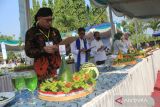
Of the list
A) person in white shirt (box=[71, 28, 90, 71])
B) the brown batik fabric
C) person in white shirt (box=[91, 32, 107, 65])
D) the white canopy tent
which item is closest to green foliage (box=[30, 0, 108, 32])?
the white canopy tent

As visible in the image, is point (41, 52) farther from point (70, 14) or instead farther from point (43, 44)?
point (70, 14)

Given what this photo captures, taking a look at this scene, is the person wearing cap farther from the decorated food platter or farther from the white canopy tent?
the white canopy tent

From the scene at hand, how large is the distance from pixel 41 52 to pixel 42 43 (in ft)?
0.36

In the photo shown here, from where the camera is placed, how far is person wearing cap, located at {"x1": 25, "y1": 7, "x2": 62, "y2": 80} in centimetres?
247

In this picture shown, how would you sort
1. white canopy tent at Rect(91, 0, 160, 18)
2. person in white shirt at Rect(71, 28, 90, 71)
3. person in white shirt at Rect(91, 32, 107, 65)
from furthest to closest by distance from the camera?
white canopy tent at Rect(91, 0, 160, 18)
person in white shirt at Rect(91, 32, 107, 65)
person in white shirt at Rect(71, 28, 90, 71)

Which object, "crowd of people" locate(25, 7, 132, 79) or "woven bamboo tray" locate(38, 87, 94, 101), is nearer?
"woven bamboo tray" locate(38, 87, 94, 101)

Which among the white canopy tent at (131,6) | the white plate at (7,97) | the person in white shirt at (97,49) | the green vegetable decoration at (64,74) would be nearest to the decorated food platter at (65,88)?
the green vegetable decoration at (64,74)

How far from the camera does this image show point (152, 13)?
12.0m

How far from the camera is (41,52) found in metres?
2.46

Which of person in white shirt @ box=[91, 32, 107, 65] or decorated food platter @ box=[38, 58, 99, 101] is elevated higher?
decorated food platter @ box=[38, 58, 99, 101]

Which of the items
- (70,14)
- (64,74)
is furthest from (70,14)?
(64,74)

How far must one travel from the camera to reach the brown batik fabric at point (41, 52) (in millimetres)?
2463

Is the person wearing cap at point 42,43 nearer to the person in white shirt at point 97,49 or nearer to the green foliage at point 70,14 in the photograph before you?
the person in white shirt at point 97,49

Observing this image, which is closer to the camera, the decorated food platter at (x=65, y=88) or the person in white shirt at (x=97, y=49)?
the decorated food platter at (x=65, y=88)
